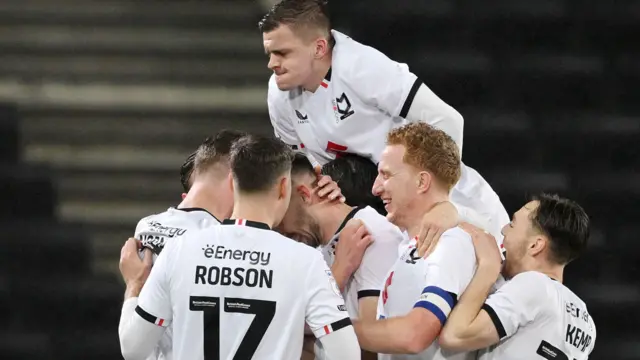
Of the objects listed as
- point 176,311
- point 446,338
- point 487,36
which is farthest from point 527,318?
point 487,36

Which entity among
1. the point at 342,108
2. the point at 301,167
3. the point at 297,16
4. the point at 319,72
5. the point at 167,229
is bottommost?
the point at 167,229

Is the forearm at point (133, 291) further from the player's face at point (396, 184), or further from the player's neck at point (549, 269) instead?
the player's neck at point (549, 269)

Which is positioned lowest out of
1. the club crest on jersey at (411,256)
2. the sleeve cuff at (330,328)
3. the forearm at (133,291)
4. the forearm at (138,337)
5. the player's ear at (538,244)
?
the forearm at (138,337)

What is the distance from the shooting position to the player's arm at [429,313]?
263 cm

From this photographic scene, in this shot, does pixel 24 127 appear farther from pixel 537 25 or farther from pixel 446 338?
pixel 446 338

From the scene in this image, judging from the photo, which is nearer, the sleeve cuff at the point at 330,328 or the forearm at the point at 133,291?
the sleeve cuff at the point at 330,328

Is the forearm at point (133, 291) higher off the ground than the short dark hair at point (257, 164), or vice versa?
the short dark hair at point (257, 164)

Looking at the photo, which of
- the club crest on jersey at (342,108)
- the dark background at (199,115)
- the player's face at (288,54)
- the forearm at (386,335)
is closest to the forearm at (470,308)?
the forearm at (386,335)

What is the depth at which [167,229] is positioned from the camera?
2.86 meters

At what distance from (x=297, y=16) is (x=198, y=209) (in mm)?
914

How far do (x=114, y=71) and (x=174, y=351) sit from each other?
10.5 ft

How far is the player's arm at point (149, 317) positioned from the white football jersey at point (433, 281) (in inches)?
26.3

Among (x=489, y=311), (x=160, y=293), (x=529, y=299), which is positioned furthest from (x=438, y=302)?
(x=160, y=293)

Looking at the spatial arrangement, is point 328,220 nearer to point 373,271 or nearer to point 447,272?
point 373,271
